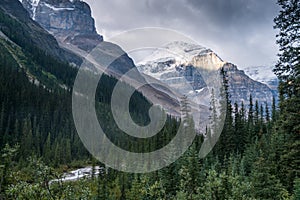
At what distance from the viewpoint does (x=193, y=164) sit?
37.9 meters

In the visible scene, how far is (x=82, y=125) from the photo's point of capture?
132 meters

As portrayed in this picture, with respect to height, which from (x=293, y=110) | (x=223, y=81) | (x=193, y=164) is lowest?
(x=193, y=164)

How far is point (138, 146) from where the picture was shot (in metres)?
83.6

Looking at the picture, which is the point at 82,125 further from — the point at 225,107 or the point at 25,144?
the point at 225,107

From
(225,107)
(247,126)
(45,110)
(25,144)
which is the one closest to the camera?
(225,107)

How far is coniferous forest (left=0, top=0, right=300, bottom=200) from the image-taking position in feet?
38.9

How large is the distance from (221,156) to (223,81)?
1505cm

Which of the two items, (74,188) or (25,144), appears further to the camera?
(25,144)

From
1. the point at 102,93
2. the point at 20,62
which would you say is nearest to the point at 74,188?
the point at 20,62

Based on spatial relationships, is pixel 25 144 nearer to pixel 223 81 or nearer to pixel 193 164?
pixel 223 81

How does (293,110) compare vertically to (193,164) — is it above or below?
above

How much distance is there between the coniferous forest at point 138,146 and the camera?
38.9 feet

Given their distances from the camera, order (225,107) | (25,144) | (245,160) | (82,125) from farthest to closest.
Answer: (82,125) → (25,144) → (225,107) → (245,160)

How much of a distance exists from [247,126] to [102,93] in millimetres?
122855
